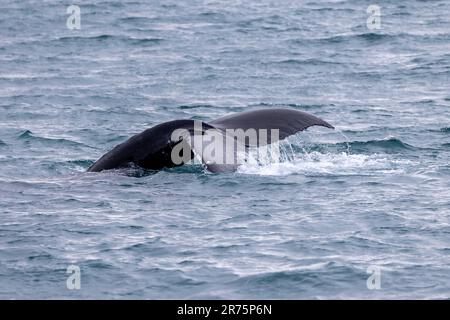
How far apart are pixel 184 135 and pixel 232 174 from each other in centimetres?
120

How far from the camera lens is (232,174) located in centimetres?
1218

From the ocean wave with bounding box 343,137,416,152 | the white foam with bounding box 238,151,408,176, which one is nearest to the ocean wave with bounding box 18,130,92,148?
the white foam with bounding box 238,151,408,176

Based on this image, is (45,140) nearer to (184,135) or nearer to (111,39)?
(184,135)

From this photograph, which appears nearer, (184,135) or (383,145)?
(184,135)

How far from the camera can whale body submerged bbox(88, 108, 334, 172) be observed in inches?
444

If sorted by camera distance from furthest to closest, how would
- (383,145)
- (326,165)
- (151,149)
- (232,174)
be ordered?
(383,145) < (326,165) < (232,174) < (151,149)

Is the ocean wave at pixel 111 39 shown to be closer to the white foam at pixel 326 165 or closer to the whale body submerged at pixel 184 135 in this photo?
the white foam at pixel 326 165

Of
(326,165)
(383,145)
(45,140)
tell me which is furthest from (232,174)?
(45,140)

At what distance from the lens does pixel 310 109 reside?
1744cm

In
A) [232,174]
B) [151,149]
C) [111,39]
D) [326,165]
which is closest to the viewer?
[151,149]

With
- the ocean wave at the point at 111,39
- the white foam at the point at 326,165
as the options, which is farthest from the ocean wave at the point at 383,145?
the ocean wave at the point at 111,39

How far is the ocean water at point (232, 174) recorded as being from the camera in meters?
9.50
